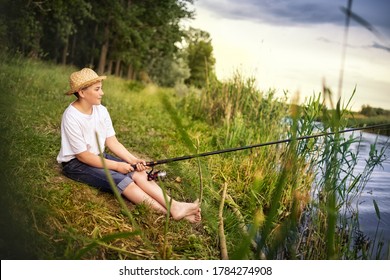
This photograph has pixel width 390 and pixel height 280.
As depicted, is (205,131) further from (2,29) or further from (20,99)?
(2,29)

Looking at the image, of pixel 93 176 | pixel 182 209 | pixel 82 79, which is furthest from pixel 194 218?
pixel 82 79

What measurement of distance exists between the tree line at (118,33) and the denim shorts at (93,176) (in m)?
2.44

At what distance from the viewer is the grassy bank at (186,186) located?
871mm

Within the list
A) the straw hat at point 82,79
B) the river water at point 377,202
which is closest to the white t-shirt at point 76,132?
the straw hat at point 82,79

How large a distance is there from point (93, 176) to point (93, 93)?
46cm

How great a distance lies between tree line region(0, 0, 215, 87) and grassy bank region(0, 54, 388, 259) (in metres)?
1.03

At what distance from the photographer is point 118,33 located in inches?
273

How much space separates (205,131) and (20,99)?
2.03 meters

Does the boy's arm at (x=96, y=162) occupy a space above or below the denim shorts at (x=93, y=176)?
above

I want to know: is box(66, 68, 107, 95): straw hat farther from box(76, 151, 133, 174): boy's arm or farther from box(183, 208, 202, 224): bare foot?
box(183, 208, 202, 224): bare foot

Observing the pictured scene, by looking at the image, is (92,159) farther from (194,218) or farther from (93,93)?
(194,218)

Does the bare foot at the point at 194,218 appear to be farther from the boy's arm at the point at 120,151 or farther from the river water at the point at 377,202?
the river water at the point at 377,202
